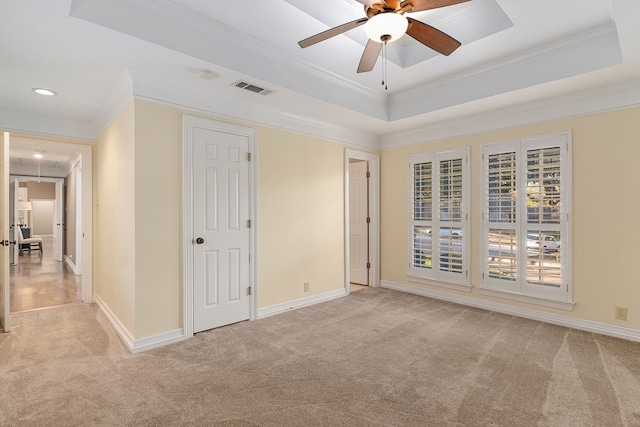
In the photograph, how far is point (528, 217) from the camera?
3861 mm

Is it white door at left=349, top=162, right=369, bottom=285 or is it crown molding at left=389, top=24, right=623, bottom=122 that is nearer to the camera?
crown molding at left=389, top=24, right=623, bottom=122

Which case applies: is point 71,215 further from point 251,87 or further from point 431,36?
point 431,36

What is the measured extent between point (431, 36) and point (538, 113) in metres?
2.36

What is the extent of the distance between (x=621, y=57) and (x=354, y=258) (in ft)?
14.0

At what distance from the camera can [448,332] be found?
347 centimetres

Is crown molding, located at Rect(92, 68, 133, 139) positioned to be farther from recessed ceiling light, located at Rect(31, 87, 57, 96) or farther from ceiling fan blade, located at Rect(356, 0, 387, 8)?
ceiling fan blade, located at Rect(356, 0, 387, 8)

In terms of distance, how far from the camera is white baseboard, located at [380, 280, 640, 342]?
330 cm

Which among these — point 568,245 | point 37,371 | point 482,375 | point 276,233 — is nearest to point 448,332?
point 482,375

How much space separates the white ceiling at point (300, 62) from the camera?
2408 millimetres

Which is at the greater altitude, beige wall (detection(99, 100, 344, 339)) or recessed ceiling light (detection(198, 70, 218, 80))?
recessed ceiling light (detection(198, 70, 218, 80))

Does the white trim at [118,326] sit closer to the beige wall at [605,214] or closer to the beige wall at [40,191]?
the beige wall at [605,214]

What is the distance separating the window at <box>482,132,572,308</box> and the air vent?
2.91 metres

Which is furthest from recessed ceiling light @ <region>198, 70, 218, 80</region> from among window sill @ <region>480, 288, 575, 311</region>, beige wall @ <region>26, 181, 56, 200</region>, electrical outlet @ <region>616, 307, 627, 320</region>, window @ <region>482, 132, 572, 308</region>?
beige wall @ <region>26, 181, 56, 200</region>

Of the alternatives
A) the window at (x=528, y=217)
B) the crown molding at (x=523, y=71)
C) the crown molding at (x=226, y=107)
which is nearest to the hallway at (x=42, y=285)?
the crown molding at (x=226, y=107)
